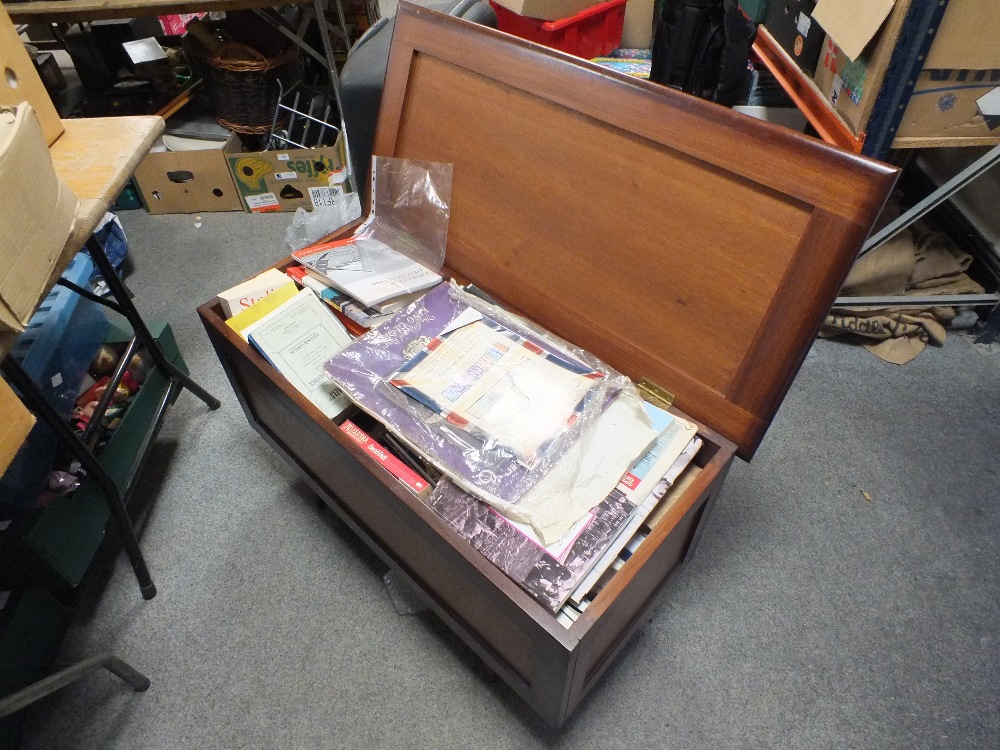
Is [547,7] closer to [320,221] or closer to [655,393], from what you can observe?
[320,221]

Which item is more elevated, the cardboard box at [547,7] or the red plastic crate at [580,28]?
the cardboard box at [547,7]

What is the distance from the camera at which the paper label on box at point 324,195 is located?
2.15 m

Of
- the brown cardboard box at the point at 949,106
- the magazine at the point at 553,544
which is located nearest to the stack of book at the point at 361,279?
the magazine at the point at 553,544

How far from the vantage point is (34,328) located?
125 centimetres

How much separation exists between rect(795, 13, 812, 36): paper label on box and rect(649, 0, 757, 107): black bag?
11cm

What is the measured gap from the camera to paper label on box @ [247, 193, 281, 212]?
7.30ft

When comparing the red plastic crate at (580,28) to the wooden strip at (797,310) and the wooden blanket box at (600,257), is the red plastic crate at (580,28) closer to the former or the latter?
the wooden blanket box at (600,257)

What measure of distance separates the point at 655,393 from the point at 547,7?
1296 mm

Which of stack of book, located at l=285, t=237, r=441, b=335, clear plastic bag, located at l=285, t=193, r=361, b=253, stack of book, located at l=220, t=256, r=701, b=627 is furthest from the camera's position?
clear plastic bag, located at l=285, t=193, r=361, b=253

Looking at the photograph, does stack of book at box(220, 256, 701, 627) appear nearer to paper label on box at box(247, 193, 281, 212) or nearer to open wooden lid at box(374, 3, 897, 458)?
open wooden lid at box(374, 3, 897, 458)

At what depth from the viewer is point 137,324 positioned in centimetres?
139

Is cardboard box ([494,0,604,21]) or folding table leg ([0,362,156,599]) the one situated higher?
cardboard box ([494,0,604,21])

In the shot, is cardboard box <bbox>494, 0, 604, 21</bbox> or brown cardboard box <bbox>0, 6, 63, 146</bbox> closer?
brown cardboard box <bbox>0, 6, 63, 146</bbox>

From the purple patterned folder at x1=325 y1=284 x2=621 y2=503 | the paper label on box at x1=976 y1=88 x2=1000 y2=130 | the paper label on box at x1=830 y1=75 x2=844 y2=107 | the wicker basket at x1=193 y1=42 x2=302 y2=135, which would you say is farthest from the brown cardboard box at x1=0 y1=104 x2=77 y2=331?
the paper label on box at x1=976 y1=88 x2=1000 y2=130
